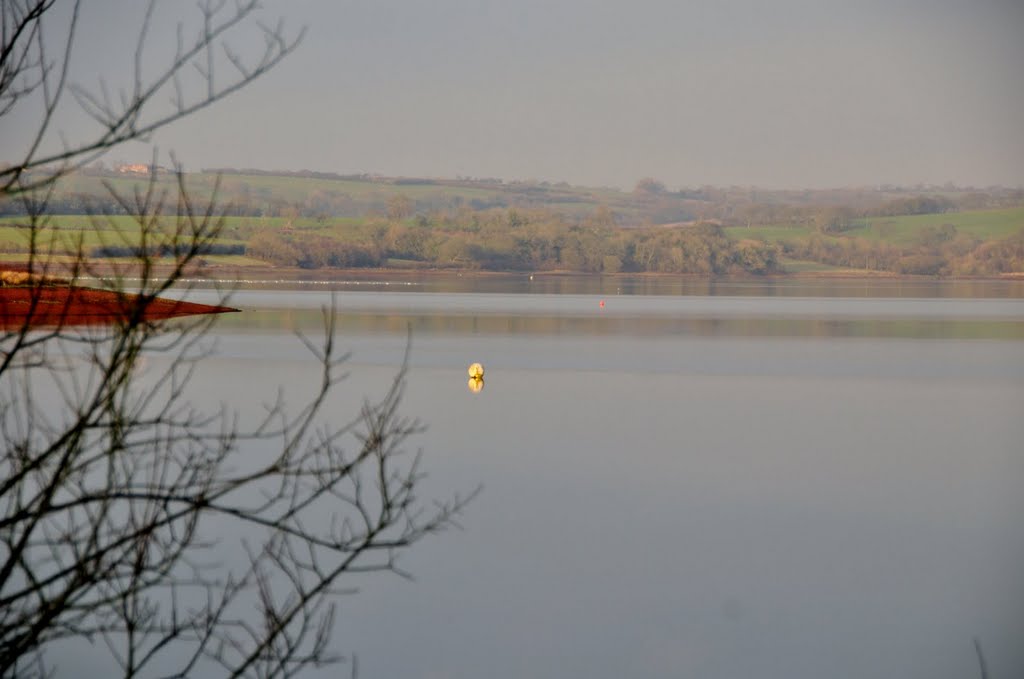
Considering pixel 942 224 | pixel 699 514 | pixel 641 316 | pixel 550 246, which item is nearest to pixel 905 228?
pixel 942 224

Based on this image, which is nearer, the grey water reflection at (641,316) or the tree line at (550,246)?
the grey water reflection at (641,316)

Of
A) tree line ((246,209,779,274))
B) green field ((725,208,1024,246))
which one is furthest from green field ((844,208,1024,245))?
tree line ((246,209,779,274))

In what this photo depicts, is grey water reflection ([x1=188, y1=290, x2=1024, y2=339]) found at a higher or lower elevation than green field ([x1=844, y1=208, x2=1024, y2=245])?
lower

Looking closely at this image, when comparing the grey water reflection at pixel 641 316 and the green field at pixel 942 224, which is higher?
the green field at pixel 942 224

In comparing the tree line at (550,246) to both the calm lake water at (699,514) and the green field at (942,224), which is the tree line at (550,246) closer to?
the green field at (942,224)

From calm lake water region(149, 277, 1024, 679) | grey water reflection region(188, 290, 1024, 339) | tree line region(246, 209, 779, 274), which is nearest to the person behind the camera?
calm lake water region(149, 277, 1024, 679)

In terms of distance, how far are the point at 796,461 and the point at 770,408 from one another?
13.9 feet

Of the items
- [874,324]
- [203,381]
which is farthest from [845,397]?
[874,324]

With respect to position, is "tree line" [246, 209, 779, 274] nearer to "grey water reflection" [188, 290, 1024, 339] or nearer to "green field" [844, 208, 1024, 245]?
"green field" [844, 208, 1024, 245]

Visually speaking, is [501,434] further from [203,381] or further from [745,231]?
[745,231]

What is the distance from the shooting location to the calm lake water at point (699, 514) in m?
6.75

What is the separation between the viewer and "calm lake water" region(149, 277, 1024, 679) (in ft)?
22.2

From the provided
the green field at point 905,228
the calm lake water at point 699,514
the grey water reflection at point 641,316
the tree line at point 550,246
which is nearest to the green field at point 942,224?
the green field at point 905,228

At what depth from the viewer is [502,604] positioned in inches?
289
